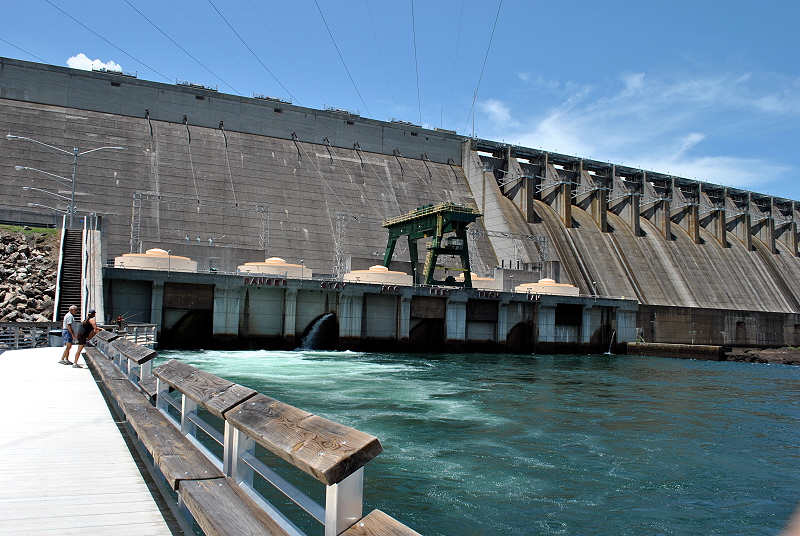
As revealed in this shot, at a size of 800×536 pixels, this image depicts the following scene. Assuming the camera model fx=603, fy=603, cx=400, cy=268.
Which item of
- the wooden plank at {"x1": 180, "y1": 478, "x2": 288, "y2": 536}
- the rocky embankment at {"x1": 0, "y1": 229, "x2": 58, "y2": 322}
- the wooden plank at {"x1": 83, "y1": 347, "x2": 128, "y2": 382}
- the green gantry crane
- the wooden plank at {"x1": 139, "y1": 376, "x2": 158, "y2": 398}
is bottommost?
the wooden plank at {"x1": 83, "y1": 347, "x2": 128, "y2": 382}

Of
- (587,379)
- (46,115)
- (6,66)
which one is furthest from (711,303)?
(6,66)

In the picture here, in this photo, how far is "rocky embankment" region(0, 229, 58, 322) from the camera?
938 inches

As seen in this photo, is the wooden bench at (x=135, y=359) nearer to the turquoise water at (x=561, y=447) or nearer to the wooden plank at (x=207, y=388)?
the wooden plank at (x=207, y=388)

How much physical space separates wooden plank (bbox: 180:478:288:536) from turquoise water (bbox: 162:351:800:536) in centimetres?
384

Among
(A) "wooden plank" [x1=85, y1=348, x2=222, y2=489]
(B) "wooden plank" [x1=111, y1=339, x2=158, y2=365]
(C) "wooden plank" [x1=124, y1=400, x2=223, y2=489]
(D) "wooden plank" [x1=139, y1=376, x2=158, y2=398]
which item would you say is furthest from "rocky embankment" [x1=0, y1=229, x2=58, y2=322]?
(C) "wooden plank" [x1=124, y1=400, x2=223, y2=489]

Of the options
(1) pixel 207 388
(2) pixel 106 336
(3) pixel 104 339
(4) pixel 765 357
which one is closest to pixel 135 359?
(1) pixel 207 388

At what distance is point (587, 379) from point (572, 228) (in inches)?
1469

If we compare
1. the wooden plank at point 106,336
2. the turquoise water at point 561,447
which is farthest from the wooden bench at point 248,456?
the wooden plank at point 106,336

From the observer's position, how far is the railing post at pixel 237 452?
398 centimetres

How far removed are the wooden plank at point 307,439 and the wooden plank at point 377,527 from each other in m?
0.22

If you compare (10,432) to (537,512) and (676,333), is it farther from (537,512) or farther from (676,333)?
(676,333)

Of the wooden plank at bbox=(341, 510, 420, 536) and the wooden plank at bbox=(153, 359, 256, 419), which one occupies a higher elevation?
the wooden plank at bbox=(153, 359, 256, 419)

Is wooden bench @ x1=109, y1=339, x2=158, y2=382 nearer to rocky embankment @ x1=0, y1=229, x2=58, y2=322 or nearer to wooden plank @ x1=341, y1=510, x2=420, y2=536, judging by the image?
wooden plank @ x1=341, y1=510, x2=420, y2=536

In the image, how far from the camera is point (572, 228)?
197 feet
